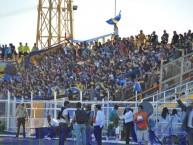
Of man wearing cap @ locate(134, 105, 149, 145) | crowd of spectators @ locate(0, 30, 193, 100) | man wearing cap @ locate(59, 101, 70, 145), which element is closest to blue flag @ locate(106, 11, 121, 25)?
crowd of spectators @ locate(0, 30, 193, 100)

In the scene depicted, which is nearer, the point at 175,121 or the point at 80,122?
the point at 80,122

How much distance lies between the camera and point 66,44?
53594 millimetres

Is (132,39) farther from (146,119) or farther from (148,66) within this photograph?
(146,119)

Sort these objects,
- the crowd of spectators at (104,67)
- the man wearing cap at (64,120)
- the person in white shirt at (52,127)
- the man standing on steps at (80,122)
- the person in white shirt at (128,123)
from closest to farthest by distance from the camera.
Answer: the man standing on steps at (80,122) < the man wearing cap at (64,120) < the person in white shirt at (128,123) < the person in white shirt at (52,127) < the crowd of spectators at (104,67)

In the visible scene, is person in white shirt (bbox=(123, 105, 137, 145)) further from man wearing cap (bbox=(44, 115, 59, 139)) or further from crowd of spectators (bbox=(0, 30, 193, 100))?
crowd of spectators (bbox=(0, 30, 193, 100))

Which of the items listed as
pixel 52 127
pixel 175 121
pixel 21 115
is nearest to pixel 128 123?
pixel 175 121

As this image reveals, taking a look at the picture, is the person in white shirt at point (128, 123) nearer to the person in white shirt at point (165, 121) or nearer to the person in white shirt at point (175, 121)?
the person in white shirt at point (165, 121)

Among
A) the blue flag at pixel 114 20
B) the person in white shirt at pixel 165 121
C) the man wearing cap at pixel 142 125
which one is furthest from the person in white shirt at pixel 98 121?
the blue flag at pixel 114 20

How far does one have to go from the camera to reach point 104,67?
44156mm

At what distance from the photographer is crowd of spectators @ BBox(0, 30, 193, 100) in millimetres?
38438

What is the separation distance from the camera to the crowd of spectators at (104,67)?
38.4 metres

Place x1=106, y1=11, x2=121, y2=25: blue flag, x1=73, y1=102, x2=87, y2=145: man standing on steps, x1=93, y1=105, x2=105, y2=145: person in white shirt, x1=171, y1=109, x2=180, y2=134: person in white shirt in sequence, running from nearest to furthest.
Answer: x1=73, y1=102, x2=87, y2=145: man standing on steps → x1=93, y1=105, x2=105, y2=145: person in white shirt → x1=171, y1=109, x2=180, y2=134: person in white shirt → x1=106, y1=11, x2=121, y2=25: blue flag

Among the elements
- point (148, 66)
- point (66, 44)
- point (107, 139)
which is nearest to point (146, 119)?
point (107, 139)

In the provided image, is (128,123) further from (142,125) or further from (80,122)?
(80,122)
